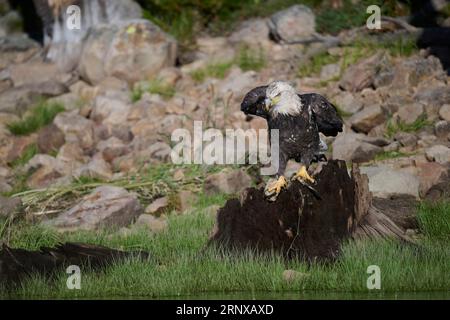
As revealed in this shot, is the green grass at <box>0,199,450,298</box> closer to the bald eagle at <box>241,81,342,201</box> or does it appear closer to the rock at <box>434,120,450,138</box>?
the bald eagle at <box>241,81,342,201</box>

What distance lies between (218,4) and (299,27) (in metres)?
2.21

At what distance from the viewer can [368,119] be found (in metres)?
14.1

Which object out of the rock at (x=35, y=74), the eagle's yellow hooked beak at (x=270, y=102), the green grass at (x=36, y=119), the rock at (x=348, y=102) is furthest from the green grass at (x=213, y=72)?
the eagle's yellow hooked beak at (x=270, y=102)

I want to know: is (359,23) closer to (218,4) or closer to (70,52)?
(218,4)

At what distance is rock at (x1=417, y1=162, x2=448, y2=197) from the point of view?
1168cm

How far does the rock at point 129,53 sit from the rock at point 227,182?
5.58m

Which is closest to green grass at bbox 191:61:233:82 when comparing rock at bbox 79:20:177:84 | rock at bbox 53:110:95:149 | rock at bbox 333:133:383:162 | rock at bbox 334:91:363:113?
rock at bbox 79:20:177:84

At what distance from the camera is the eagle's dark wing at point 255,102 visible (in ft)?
30.8

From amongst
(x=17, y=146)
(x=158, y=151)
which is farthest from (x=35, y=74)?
(x=158, y=151)

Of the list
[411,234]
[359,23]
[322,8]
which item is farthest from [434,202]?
[322,8]

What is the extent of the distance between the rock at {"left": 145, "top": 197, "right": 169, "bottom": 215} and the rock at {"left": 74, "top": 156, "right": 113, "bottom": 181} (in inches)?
65.2

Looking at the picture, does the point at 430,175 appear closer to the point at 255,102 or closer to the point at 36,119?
the point at 255,102

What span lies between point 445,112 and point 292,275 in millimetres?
6282

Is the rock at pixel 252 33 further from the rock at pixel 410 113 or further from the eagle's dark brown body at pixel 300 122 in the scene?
the eagle's dark brown body at pixel 300 122
